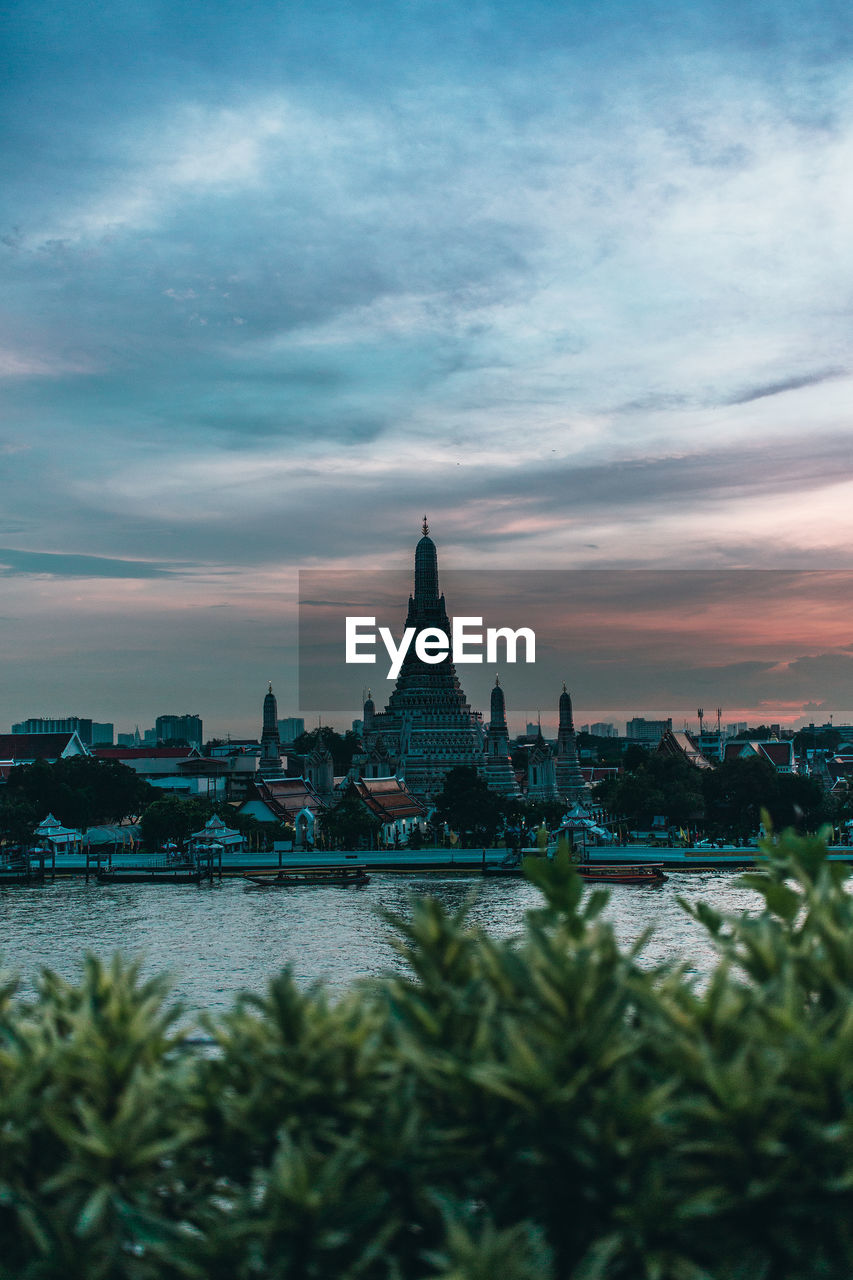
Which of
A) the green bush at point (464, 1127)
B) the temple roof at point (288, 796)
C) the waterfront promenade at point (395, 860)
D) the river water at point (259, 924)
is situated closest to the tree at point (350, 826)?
the waterfront promenade at point (395, 860)

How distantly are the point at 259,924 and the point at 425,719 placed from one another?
57.4 m

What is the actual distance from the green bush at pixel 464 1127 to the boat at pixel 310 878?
53521 mm

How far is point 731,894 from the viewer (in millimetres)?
53562

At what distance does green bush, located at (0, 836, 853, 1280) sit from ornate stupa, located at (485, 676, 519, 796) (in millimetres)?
88513

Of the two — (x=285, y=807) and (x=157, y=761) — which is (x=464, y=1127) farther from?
(x=157, y=761)

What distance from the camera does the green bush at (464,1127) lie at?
16.0 ft

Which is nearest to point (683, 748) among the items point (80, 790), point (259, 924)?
point (80, 790)

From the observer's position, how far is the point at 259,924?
4512cm

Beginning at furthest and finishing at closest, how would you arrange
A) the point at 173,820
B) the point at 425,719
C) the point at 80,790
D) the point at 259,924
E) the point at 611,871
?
the point at 425,719, the point at 80,790, the point at 173,820, the point at 611,871, the point at 259,924

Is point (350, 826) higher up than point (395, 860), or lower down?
higher up

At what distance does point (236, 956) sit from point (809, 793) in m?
47.1

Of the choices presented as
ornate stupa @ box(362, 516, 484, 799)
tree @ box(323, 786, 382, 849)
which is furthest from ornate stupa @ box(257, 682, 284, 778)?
tree @ box(323, 786, 382, 849)

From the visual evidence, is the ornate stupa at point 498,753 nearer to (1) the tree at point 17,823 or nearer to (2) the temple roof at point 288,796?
(2) the temple roof at point 288,796

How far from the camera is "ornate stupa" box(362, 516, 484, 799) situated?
97875mm
